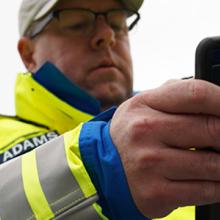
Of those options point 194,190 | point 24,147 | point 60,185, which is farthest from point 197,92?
point 24,147

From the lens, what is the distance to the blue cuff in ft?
2.15

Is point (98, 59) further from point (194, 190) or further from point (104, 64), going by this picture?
point (194, 190)

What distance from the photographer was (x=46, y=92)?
1.67m

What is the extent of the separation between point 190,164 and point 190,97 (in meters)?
0.08

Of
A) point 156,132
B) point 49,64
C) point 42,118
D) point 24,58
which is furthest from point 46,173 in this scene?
point 24,58

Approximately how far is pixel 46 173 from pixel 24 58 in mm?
1366

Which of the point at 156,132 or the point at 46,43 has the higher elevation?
the point at 156,132

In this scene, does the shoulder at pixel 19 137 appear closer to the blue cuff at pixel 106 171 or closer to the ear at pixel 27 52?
the ear at pixel 27 52

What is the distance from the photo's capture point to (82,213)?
71 cm

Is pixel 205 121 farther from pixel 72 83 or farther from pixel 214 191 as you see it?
pixel 72 83

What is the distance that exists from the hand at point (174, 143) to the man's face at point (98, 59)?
3.53 feet

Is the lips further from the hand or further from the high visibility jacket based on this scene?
the hand

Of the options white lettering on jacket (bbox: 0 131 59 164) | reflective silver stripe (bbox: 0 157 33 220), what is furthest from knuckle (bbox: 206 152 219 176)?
white lettering on jacket (bbox: 0 131 59 164)

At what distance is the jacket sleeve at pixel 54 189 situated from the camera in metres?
0.71
